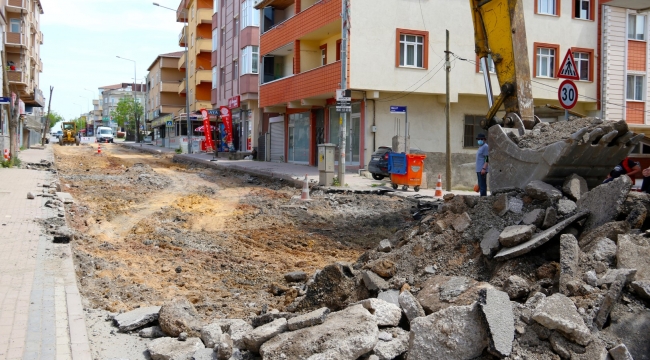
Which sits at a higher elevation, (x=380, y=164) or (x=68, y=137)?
(x=68, y=137)

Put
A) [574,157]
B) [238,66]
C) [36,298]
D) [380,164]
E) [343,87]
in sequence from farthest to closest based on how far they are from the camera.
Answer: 1. [238,66]
2. [380,164]
3. [343,87]
4. [574,157]
5. [36,298]

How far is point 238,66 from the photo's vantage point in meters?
43.5

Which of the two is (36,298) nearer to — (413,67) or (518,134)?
(518,134)

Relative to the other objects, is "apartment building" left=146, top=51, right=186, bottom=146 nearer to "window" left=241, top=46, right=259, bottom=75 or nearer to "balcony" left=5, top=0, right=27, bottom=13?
"balcony" left=5, top=0, right=27, bottom=13

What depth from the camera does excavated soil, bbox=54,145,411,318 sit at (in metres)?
7.37

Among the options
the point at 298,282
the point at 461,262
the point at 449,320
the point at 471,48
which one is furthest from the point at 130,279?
the point at 471,48

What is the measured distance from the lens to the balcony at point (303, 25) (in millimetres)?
26498

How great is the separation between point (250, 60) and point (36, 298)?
35.3m

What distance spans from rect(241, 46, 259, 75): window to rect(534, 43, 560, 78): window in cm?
1850

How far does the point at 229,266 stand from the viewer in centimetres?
884

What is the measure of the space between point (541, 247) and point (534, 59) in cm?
2411

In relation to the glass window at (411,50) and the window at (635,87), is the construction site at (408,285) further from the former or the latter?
the window at (635,87)

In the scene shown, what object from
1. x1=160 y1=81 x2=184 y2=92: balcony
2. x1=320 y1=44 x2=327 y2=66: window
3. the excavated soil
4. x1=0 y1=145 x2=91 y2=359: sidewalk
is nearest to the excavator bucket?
the excavated soil

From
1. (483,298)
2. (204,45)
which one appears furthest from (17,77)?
(483,298)
